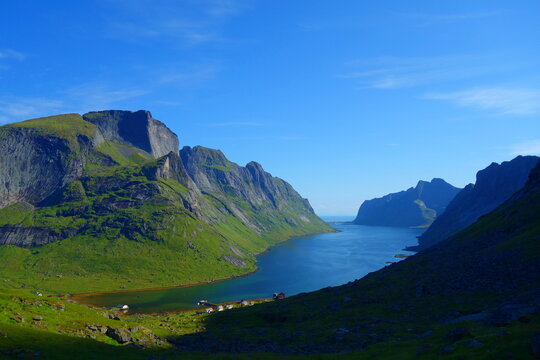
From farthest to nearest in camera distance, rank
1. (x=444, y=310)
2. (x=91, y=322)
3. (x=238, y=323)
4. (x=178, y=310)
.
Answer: (x=178, y=310)
(x=238, y=323)
(x=444, y=310)
(x=91, y=322)

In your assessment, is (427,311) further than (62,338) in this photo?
Yes

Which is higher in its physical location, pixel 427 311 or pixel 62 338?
pixel 62 338

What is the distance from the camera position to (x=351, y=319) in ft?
261

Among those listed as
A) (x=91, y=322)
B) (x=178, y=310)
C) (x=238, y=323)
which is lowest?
(x=178, y=310)

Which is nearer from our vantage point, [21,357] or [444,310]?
[21,357]

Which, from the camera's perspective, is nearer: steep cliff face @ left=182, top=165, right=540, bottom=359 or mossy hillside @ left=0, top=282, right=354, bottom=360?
steep cliff face @ left=182, top=165, right=540, bottom=359

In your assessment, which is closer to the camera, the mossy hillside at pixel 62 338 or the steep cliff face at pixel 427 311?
the steep cliff face at pixel 427 311

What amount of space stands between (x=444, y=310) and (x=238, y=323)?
56.9 m

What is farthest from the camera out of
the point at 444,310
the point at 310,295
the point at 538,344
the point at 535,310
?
the point at 310,295

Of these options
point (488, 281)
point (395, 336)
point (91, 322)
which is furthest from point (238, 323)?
point (488, 281)

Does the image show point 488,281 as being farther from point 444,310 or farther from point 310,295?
point 310,295

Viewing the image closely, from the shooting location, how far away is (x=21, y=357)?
37.9 metres

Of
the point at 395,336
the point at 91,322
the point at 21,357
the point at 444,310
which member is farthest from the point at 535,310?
the point at 91,322

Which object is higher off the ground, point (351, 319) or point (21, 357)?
point (21, 357)
